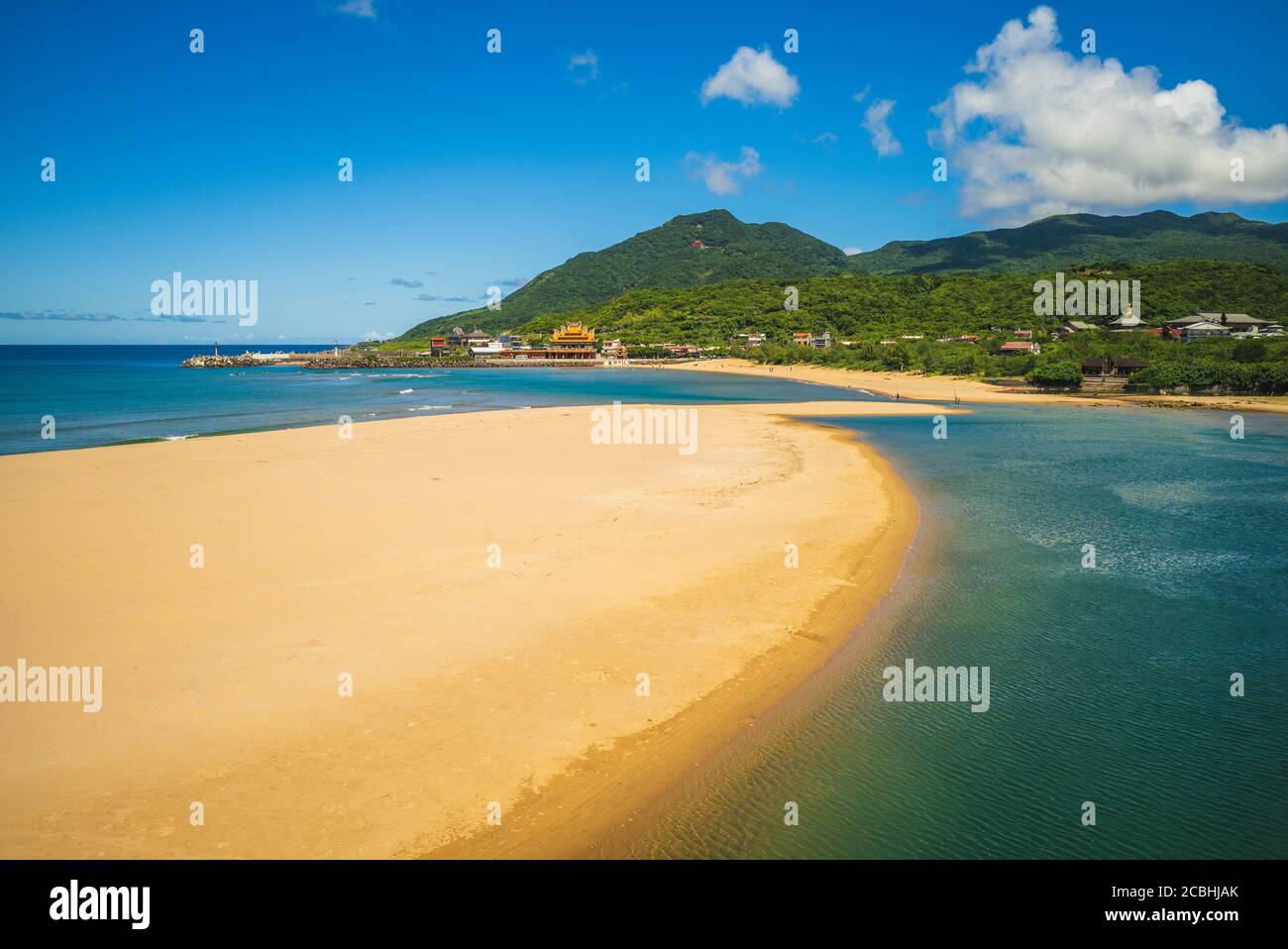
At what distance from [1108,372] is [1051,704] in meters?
73.6

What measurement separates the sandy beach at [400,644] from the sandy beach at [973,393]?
47.5 m

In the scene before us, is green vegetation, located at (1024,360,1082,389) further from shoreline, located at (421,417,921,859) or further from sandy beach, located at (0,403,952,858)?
shoreline, located at (421,417,921,859)

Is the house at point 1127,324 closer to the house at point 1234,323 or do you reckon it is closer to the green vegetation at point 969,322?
the green vegetation at point 969,322

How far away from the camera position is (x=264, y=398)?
69.8 meters

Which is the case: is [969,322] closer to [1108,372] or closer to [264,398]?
[1108,372]

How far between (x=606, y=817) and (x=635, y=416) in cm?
4132

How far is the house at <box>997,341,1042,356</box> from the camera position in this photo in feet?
291

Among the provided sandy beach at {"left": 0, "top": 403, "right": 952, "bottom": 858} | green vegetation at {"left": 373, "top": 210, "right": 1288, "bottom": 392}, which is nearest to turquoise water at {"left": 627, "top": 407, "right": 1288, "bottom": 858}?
sandy beach at {"left": 0, "top": 403, "right": 952, "bottom": 858}

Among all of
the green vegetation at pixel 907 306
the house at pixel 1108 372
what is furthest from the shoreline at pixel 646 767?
the green vegetation at pixel 907 306

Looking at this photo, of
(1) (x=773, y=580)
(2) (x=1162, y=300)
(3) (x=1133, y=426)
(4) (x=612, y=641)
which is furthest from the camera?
(2) (x=1162, y=300)
